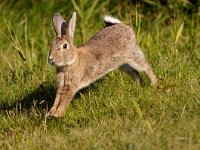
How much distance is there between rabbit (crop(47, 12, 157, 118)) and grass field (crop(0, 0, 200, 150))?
0.14 metres

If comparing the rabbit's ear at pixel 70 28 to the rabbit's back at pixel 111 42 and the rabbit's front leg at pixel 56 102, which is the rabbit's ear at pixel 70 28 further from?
the rabbit's front leg at pixel 56 102

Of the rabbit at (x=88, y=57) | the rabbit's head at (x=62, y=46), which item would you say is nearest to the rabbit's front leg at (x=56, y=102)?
the rabbit at (x=88, y=57)

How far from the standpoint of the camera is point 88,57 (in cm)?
630

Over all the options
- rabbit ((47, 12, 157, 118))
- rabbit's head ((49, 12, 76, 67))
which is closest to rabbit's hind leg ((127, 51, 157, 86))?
rabbit ((47, 12, 157, 118))

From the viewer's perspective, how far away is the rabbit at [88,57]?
5906 millimetres

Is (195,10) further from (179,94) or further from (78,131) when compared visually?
(78,131)

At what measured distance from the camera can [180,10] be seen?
9.02 m

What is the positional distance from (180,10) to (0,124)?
4109 mm

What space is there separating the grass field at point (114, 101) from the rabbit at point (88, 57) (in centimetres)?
14

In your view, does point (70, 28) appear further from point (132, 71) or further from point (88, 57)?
point (132, 71)

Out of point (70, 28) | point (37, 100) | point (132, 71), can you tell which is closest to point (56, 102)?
point (37, 100)

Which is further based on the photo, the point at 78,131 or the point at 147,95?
the point at 147,95

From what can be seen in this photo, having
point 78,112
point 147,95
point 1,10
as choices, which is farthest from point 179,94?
point 1,10

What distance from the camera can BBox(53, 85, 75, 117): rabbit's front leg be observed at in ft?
18.8
